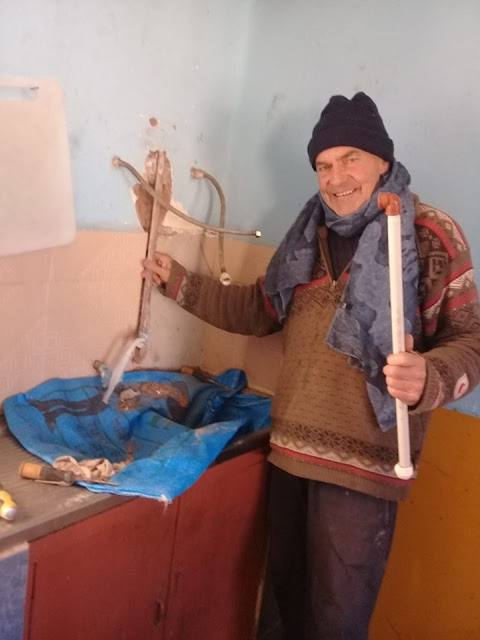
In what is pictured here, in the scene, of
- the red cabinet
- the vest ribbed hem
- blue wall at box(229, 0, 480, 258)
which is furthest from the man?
blue wall at box(229, 0, 480, 258)

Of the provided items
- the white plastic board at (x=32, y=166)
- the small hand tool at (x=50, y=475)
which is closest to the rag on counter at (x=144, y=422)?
the small hand tool at (x=50, y=475)

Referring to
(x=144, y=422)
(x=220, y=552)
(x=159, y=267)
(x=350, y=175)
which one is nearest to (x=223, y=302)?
(x=159, y=267)

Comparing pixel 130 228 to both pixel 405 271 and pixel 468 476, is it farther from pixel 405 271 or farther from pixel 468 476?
pixel 468 476

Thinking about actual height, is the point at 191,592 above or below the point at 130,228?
below

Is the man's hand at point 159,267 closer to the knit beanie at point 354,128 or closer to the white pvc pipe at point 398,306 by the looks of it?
the knit beanie at point 354,128

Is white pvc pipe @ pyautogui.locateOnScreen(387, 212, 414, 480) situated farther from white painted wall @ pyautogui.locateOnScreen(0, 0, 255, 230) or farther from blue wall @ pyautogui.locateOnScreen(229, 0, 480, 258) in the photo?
white painted wall @ pyautogui.locateOnScreen(0, 0, 255, 230)

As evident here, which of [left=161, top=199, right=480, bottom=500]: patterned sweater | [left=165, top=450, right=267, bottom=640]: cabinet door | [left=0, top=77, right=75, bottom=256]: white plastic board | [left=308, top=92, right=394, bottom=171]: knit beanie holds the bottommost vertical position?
[left=165, top=450, right=267, bottom=640]: cabinet door

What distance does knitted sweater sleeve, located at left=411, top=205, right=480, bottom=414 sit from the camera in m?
1.11

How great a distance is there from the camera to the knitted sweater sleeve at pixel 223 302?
1.52 m

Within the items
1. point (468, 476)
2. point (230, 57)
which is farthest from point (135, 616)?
point (230, 57)

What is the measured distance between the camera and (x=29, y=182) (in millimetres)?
1155

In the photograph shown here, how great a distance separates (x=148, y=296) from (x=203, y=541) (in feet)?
1.91

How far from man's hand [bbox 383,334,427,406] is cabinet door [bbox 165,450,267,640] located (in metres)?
0.48

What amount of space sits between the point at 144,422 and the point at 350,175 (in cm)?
72
